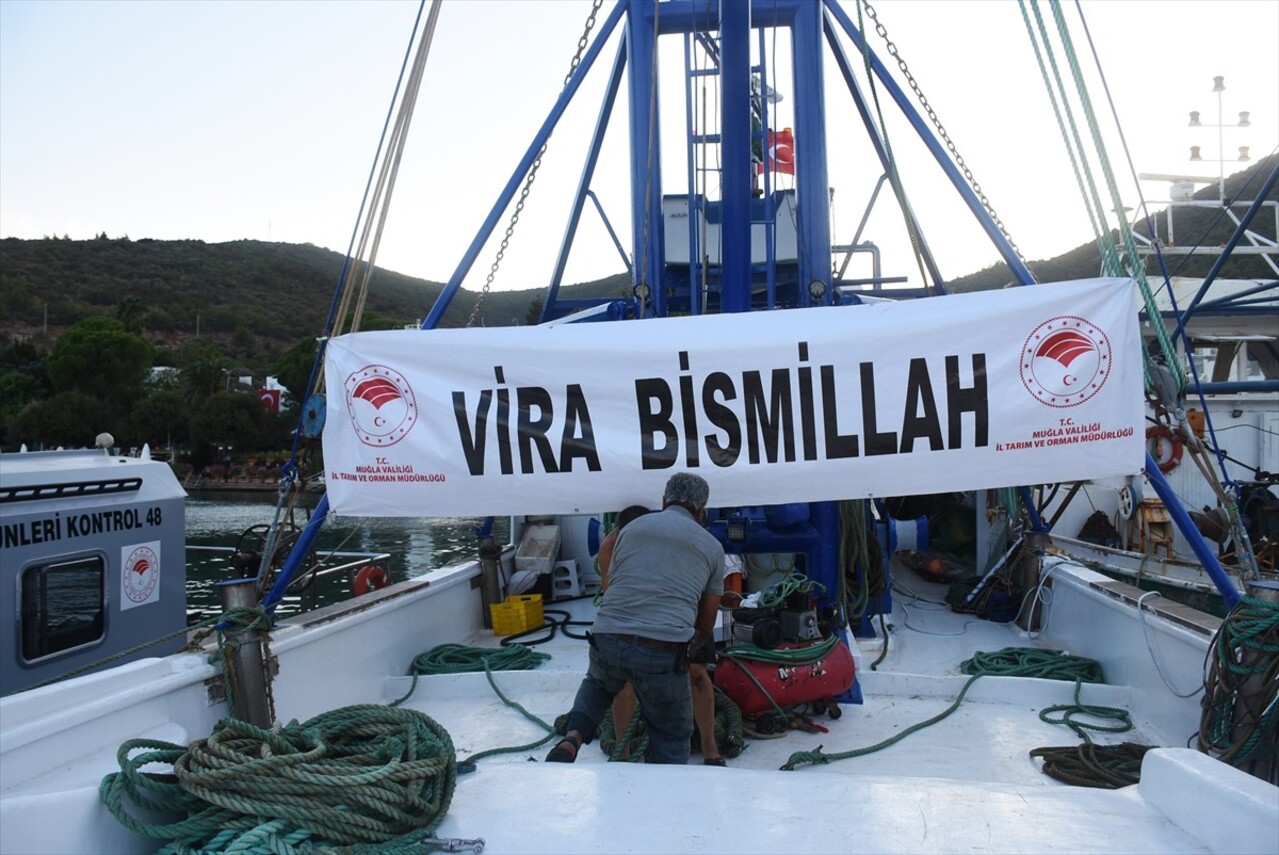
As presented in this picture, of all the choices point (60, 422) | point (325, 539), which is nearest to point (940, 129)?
point (325, 539)

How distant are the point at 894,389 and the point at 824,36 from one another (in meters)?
3.65

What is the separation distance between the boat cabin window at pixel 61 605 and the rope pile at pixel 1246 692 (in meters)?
7.01

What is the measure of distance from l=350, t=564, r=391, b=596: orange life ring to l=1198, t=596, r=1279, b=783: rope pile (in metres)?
6.17

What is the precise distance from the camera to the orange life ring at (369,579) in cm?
805

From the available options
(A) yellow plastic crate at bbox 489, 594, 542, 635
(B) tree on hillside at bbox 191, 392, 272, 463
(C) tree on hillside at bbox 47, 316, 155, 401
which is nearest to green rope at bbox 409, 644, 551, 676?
(A) yellow plastic crate at bbox 489, 594, 542, 635

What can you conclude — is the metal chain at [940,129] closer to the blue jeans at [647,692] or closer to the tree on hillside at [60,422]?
the blue jeans at [647,692]

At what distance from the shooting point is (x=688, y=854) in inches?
95.5

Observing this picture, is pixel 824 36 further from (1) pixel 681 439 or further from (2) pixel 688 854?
(2) pixel 688 854

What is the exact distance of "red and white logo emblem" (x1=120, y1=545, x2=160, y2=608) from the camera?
7383mm

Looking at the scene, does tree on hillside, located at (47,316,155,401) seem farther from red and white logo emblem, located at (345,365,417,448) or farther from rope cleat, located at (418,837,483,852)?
rope cleat, located at (418,837,483,852)

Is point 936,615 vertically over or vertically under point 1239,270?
under

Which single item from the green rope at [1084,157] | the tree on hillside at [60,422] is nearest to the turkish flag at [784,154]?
the green rope at [1084,157]

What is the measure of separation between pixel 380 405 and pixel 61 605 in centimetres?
374

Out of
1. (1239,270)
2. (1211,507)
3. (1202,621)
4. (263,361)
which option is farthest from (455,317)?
(1202,621)
